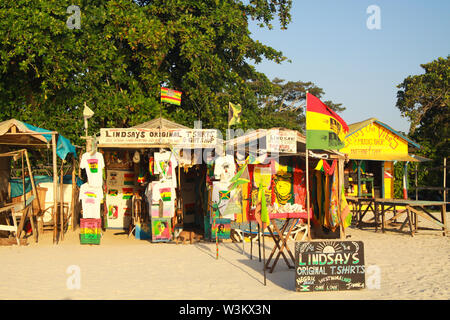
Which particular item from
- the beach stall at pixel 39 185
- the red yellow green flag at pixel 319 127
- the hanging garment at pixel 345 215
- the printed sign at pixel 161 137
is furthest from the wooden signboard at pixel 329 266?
the beach stall at pixel 39 185

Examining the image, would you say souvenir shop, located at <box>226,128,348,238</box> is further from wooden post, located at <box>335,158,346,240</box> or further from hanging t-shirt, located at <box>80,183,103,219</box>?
hanging t-shirt, located at <box>80,183,103,219</box>

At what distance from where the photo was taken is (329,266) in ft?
22.7

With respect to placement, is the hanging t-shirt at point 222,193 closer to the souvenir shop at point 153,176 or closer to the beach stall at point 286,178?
the beach stall at point 286,178

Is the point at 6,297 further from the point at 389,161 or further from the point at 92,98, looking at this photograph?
the point at 389,161

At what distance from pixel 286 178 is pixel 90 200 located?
5.23 metres

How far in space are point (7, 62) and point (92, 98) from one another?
286 centimetres

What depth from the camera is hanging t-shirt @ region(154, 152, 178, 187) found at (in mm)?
11539

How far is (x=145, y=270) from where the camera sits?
8.64 meters

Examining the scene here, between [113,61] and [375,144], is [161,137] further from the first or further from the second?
[375,144]

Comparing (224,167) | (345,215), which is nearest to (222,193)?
(224,167)

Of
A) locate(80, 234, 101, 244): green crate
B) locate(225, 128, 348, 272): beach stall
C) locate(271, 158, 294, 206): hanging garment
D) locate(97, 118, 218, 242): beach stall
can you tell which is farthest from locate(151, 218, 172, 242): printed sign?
locate(271, 158, 294, 206): hanging garment

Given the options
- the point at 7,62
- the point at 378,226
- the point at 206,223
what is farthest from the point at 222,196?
the point at 7,62

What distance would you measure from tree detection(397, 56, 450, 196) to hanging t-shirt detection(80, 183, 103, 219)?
55.1 feet

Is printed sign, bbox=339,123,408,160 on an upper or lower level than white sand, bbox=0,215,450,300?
upper
